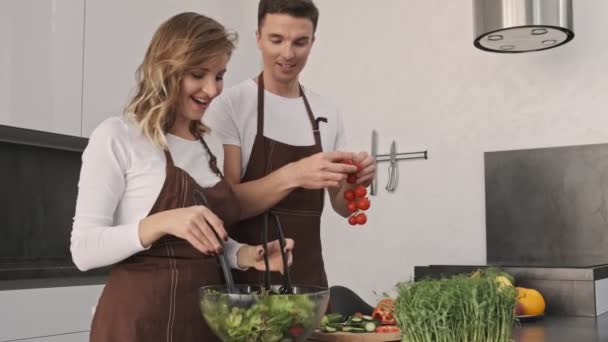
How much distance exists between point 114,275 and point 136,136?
0.24 metres

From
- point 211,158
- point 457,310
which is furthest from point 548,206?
point 457,310

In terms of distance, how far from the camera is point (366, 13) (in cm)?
341

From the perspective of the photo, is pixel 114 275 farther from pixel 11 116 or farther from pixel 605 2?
pixel 605 2

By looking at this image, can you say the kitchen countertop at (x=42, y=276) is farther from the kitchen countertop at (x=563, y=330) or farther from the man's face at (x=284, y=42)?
the kitchen countertop at (x=563, y=330)

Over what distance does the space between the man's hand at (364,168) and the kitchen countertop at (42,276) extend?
1.43 metres

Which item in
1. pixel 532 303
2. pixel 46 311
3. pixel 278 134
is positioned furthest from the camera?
pixel 46 311

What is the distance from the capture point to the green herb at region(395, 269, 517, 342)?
88 cm

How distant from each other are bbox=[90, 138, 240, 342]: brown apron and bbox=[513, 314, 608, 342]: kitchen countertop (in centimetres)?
63

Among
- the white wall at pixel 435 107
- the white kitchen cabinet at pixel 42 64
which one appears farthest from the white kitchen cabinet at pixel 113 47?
the white wall at pixel 435 107

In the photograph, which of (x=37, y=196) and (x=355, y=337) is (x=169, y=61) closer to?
(x=355, y=337)

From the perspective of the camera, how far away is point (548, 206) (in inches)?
112

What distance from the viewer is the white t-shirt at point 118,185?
1125 mm

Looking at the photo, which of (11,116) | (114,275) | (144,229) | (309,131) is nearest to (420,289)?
(144,229)

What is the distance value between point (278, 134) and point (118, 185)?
51cm
